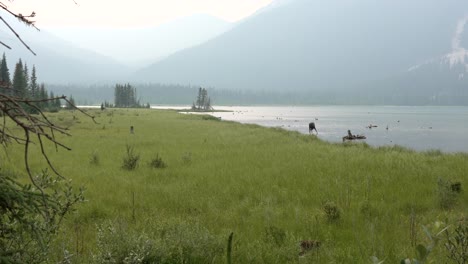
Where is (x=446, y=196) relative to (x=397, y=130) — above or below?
above

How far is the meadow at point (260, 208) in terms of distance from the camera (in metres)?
6.46

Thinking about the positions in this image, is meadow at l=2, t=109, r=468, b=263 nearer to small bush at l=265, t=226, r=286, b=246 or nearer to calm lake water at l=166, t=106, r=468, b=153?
small bush at l=265, t=226, r=286, b=246

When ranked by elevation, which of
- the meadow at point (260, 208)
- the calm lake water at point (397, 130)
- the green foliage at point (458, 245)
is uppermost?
the green foliage at point (458, 245)

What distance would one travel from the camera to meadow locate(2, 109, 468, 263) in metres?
6.46

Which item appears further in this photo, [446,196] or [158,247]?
[446,196]

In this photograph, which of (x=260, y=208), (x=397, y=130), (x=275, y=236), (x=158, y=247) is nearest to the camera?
(x=158, y=247)

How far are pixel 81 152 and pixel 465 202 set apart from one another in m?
18.3

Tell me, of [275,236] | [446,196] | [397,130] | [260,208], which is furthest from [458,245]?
[397,130]

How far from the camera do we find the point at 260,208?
984 centimetres

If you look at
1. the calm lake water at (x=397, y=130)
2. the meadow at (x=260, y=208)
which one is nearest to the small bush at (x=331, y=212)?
the meadow at (x=260, y=208)

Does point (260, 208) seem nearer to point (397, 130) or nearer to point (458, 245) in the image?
point (458, 245)

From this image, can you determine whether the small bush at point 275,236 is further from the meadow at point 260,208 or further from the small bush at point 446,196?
the small bush at point 446,196

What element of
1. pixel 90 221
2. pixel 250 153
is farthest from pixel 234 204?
pixel 250 153

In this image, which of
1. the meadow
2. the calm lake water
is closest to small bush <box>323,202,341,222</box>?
the meadow
